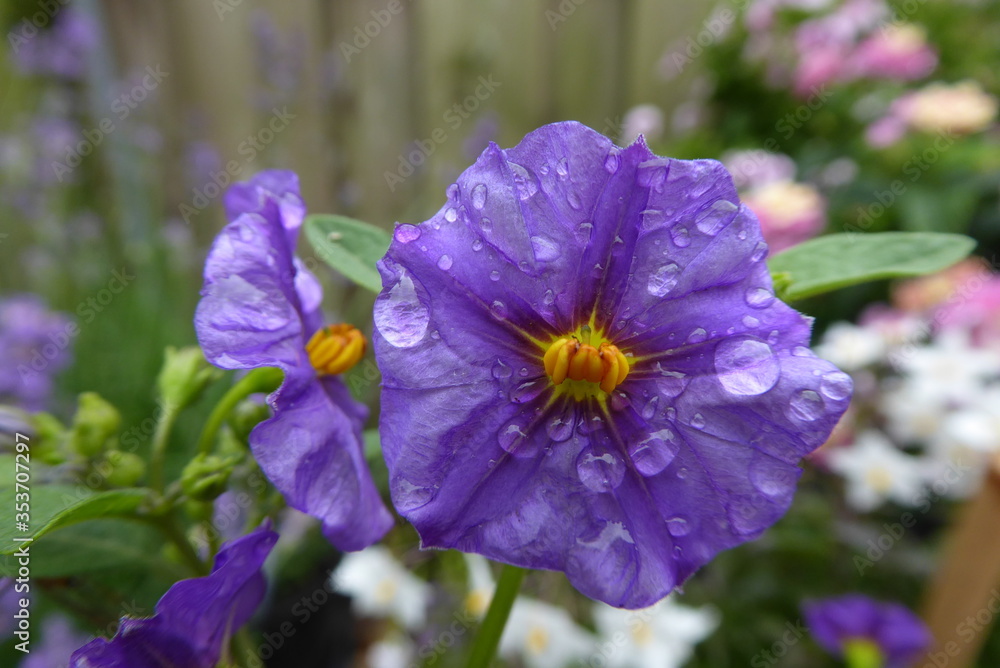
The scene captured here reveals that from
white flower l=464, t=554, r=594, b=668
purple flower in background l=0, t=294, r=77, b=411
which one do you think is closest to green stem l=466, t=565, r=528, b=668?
white flower l=464, t=554, r=594, b=668

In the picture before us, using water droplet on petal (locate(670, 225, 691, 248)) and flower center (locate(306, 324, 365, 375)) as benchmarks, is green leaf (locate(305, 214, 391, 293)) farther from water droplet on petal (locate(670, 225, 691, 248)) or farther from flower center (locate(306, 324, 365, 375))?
water droplet on petal (locate(670, 225, 691, 248))

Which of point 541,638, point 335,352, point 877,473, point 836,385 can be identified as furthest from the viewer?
point 877,473

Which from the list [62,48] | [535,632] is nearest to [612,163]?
[535,632]

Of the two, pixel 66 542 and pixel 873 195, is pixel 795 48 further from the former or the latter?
pixel 66 542

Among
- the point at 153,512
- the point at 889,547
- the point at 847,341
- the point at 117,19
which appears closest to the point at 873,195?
the point at 847,341

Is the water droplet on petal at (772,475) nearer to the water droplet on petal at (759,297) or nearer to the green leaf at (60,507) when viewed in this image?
the water droplet on petal at (759,297)

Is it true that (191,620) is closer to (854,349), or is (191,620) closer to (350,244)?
(350,244)

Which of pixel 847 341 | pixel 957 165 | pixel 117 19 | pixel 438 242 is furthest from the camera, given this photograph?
pixel 117 19
